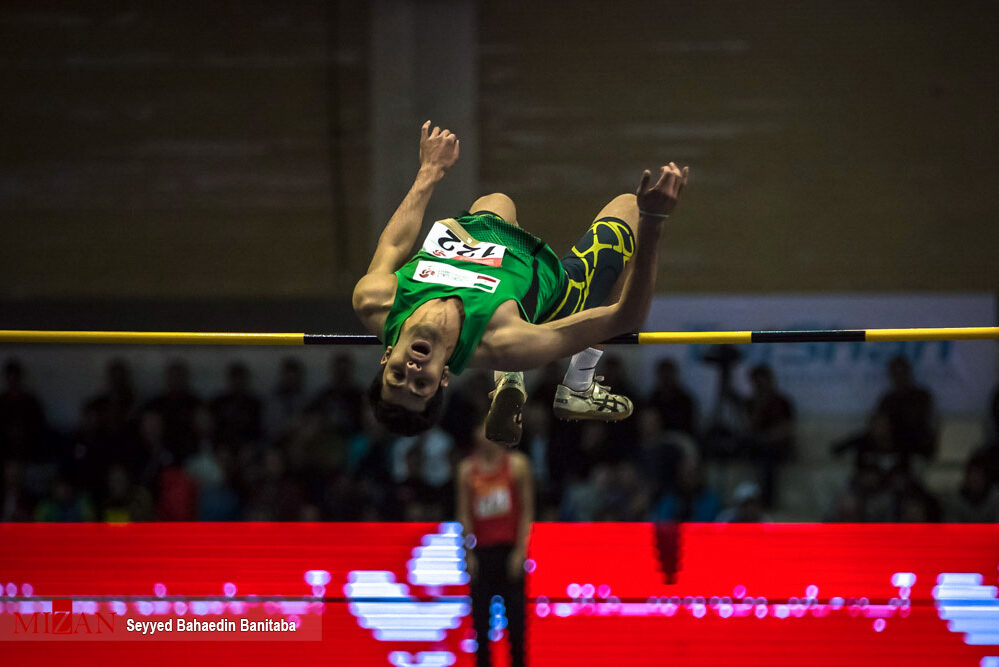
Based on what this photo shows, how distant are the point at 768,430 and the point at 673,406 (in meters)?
0.67

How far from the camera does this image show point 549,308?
3.82 metres

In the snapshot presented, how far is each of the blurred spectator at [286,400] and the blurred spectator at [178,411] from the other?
0.54 m

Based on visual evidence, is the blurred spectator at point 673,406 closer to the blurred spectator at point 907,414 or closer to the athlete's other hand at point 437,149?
the blurred spectator at point 907,414

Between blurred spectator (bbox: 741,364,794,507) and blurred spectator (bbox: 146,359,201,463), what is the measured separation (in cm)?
377

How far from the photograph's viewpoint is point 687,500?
6.62 metres

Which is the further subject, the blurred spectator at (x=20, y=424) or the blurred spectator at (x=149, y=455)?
the blurred spectator at (x=20, y=424)

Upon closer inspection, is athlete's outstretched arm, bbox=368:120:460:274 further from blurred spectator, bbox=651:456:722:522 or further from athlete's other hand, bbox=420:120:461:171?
blurred spectator, bbox=651:456:722:522

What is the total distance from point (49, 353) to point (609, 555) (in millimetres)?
5245

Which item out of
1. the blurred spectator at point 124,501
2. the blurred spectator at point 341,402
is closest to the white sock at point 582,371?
the blurred spectator at point 341,402

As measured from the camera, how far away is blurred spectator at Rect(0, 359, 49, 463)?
7.39m

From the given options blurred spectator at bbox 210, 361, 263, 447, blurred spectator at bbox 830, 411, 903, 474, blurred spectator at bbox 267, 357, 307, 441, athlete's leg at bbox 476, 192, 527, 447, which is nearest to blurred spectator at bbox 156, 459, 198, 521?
blurred spectator at bbox 210, 361, 263, 447

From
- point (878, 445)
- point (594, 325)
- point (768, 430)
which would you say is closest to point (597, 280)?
point (594, 325)

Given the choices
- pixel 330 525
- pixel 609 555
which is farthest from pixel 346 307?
pixel 609 555

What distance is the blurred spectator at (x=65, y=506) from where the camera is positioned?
6.80 metres
